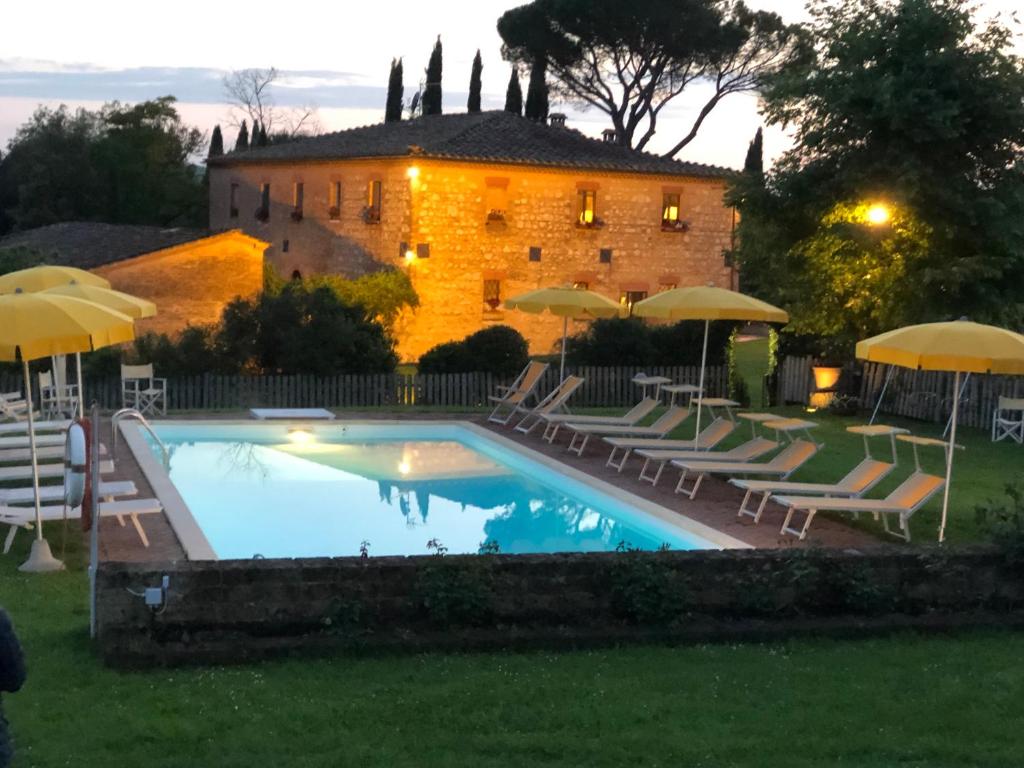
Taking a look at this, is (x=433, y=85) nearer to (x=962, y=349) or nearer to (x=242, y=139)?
(x=242, y=139)

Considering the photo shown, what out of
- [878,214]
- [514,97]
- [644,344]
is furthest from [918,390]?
[514,97]

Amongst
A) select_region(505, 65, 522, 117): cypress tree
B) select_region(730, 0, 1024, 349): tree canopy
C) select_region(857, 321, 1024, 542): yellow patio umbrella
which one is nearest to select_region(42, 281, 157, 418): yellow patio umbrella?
select_region(857, 321, 1024, 542): yellow patio umbrella

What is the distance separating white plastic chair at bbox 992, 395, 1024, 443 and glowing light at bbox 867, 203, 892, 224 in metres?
3.63

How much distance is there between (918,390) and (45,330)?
16.4m

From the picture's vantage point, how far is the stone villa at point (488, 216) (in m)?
33.8

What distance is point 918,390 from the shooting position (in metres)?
22.2

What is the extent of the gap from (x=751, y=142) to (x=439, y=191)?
64.0 feet

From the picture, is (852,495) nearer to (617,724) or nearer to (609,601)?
(609,601)

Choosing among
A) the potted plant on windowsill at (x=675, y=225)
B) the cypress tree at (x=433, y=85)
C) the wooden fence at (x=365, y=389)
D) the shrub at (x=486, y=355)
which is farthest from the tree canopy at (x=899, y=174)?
the cypress tree at (x=433, y=85)

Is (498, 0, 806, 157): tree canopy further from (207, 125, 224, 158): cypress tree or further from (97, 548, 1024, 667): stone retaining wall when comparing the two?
(97, 548, 1024, 667): stone retaining wall

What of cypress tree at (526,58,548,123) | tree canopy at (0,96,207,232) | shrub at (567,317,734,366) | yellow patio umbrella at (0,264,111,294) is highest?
cypress tree at (526,58,548,123)

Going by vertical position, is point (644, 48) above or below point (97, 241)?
above

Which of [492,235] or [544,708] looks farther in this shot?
[492,235]

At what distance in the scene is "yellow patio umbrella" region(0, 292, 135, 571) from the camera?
30.8ft
